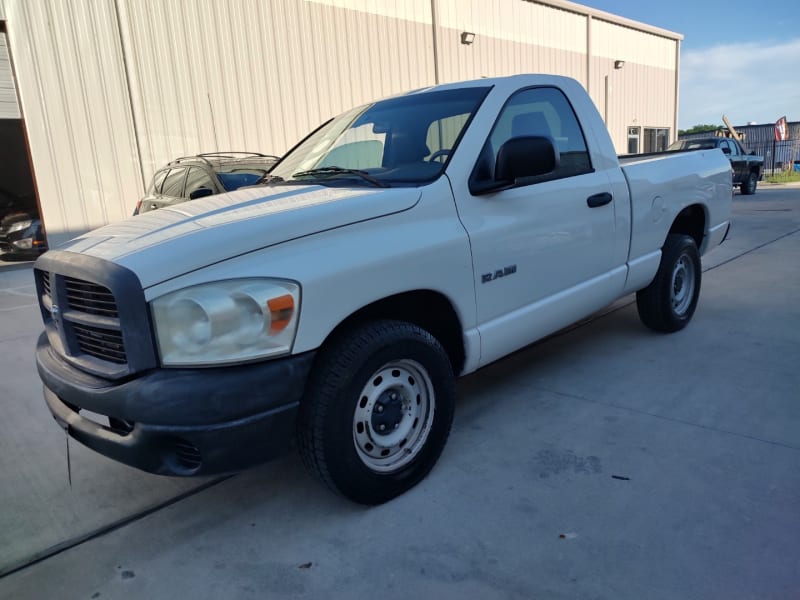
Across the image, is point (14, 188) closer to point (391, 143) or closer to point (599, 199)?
point (391, 143)

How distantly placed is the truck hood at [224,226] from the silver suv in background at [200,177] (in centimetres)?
513

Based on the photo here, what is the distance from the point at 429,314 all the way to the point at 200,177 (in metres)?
6.38

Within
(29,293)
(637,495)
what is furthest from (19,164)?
(637,495)

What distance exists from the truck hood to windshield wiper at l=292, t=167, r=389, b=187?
155mm

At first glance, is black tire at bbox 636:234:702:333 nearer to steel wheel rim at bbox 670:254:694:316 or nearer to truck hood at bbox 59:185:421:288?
steel wheel rim at bbox 670:254:694:316

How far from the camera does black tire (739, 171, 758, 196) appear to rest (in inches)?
772

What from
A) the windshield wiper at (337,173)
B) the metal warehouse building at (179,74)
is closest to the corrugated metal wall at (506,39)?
the metal warehouse building at (179,74)

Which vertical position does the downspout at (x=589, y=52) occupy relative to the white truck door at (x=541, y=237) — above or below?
above

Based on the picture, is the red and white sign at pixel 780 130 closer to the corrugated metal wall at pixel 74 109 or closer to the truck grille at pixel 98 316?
the corrugated metal wall at pixel 74 109

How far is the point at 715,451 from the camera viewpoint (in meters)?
3.00

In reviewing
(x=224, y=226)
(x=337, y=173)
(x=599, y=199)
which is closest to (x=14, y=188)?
(x=337, y=173)

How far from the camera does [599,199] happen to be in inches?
148

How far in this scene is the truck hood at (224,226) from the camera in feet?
7.29

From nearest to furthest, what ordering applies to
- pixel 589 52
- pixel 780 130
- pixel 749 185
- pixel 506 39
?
pixel 506 39 → pixel 749 185 → pixel 589 52 → pixel 780 130
